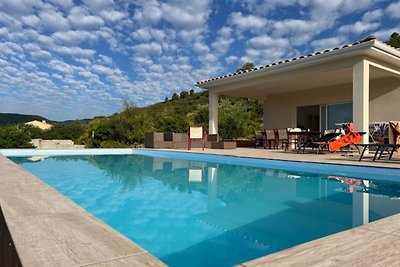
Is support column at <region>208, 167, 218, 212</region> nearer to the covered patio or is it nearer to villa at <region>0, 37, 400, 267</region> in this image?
villa at <region>0, 37, 400, 267</region>

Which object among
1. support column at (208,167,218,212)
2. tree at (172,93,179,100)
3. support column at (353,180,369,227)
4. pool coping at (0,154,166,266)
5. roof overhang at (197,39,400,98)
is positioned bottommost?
support column at (208,167,218,212)

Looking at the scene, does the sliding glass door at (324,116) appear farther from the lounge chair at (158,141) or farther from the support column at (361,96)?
the lounge chair at (158,141)

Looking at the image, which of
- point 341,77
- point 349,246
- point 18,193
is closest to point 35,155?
point 18,193

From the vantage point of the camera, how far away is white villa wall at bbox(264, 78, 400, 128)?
10336 millimetres

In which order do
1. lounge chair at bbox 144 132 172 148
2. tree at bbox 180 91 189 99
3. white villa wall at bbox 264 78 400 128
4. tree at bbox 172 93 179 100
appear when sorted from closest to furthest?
1. white villa wall at bbox 264 78 400 128
2. lounge chair at bbox 144 132 172 148
3. tree at bbox 180 91 189 99
4. tree at bbox 172 93 179 100

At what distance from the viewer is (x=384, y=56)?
8.21 meters

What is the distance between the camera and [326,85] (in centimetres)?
1212

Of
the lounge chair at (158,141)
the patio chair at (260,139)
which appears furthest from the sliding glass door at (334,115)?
the lounge chair at (158,141)

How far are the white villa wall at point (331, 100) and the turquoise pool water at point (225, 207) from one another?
5653 mm

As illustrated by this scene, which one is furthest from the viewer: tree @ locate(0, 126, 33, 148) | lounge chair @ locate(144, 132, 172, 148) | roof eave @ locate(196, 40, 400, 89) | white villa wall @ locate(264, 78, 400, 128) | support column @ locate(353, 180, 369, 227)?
tree @ locate(0, 126, 33, 148)

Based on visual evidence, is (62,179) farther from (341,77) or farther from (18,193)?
(341,77)

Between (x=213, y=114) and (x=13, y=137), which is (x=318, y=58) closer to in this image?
(x=213, y=114)

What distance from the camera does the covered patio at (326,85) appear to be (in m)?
7.96

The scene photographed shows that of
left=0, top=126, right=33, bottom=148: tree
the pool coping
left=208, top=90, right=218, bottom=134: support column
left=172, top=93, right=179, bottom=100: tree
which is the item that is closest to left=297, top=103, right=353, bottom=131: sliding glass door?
left=208, top=90, right=218, bottom=134: support column
